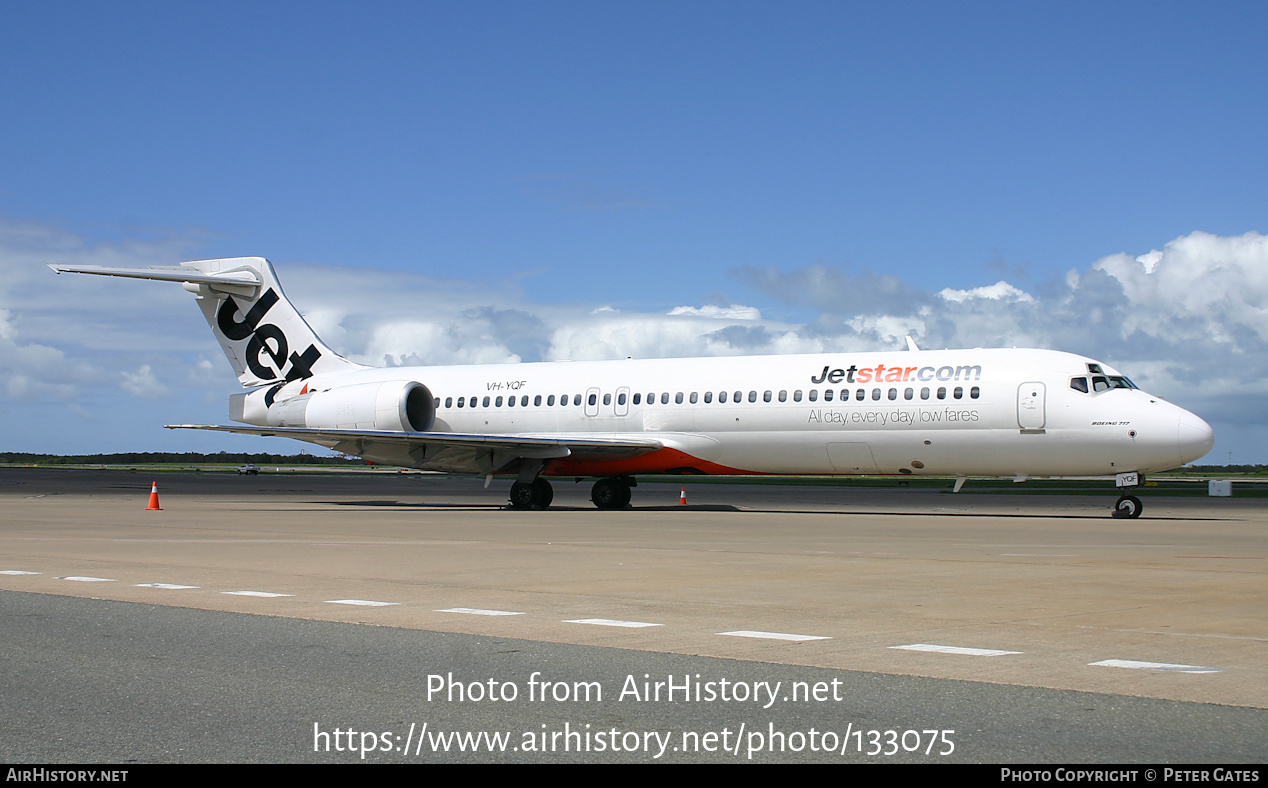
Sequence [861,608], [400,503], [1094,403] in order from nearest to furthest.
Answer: [861,608], [1094,403], [400,503]

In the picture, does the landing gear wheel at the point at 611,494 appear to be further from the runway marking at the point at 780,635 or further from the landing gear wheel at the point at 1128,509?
the runway marking at the point at 780,635

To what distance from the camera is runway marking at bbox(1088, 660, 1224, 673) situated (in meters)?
7.62

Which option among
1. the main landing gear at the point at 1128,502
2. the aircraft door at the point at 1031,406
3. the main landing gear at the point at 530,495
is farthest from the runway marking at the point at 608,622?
the main landing gear at the point at 530,495

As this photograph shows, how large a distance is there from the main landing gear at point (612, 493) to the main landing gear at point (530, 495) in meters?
1.37

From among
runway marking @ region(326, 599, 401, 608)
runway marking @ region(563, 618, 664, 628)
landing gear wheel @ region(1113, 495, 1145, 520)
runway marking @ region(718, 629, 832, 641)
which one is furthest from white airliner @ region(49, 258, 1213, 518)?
runway marking @ region(718, 629, 832, 641)

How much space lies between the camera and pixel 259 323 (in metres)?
37.6

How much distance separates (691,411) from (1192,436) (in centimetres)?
1163

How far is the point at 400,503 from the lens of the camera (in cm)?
3725

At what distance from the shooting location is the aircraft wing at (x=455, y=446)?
31.5 m

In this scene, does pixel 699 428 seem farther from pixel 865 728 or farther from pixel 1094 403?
pixel 865 728

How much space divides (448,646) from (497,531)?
44.8ft

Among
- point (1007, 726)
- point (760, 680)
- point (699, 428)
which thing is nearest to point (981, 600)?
point (760, 680)

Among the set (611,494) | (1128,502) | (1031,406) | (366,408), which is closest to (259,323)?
(366,408)
